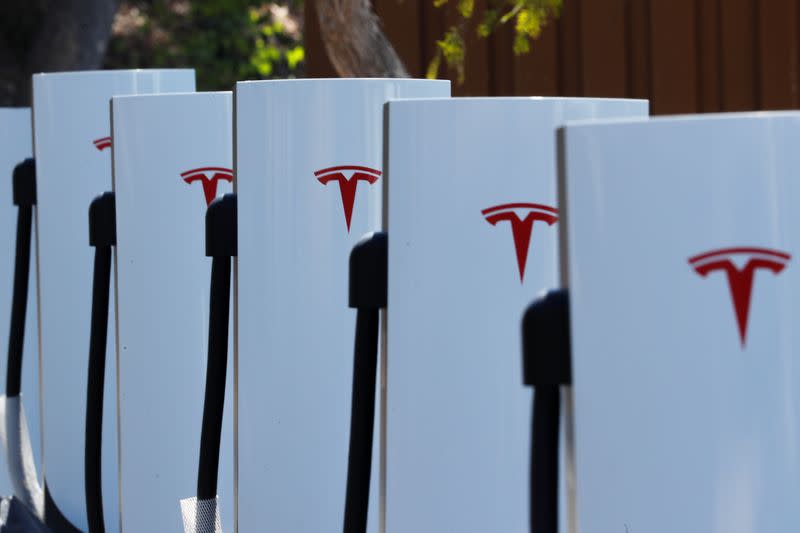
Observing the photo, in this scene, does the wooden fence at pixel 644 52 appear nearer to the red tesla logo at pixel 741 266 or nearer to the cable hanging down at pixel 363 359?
the cable hanging down at pixel 363 359

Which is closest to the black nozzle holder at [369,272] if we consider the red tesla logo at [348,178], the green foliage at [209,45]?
the red tesla logo at [348,178]

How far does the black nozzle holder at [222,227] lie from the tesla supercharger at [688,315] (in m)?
1.01

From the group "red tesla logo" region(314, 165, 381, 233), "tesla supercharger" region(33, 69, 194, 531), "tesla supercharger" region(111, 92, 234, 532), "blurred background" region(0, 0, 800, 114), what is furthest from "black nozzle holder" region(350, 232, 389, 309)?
"blurred background" region(0, 0, 800, 114)

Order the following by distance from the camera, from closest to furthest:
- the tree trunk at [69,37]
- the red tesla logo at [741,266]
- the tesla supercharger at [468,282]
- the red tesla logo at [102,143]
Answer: the red tesla logo at [741,266] → the tesla supercharger at [468,282] → the red tesla logo at [102,143] → the tree trunk at [69,37]

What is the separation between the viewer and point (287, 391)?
2275mm

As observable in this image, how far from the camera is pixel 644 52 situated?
220 inches

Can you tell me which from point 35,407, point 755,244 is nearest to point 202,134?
point 35,407

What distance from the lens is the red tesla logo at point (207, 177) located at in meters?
2.67

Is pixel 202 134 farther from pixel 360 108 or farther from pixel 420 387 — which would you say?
pixel 420 387

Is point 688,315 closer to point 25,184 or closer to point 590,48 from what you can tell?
point 25,184

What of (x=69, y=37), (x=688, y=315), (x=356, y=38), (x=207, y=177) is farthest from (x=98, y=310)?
(x=69, y=37)

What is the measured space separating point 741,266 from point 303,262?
3.34ft

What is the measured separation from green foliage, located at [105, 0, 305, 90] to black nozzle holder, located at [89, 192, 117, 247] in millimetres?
8075

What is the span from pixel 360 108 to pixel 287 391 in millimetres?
452
